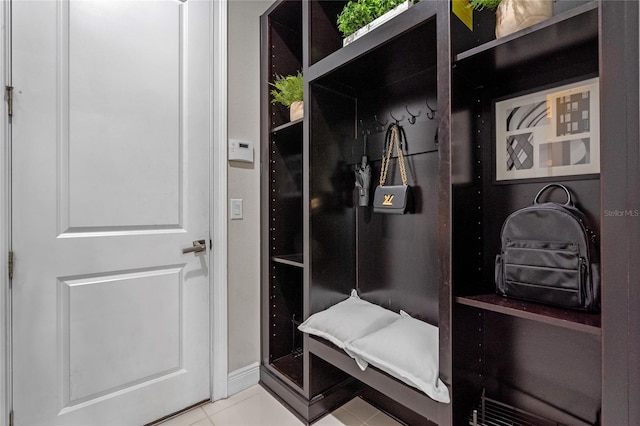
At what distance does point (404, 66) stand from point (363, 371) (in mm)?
1387

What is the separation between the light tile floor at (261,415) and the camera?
1548 mm

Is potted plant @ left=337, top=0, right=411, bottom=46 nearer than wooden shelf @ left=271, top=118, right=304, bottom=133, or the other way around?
potted plant @ left=337, top=0, right=411, bottom=46

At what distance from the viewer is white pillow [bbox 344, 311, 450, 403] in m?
1.05

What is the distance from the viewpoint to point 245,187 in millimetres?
1866

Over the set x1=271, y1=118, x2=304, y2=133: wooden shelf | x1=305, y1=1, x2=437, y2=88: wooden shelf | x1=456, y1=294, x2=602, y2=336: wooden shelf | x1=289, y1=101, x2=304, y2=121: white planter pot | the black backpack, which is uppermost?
x1=305, y1=1, x2=437, y2=88: wooden shelf

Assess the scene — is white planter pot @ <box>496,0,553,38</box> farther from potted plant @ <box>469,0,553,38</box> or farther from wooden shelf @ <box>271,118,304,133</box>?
wooden shelf @ <box>271,118,304,133</box>

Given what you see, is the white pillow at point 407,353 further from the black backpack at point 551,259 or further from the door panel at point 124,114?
the door panel at point 124,114

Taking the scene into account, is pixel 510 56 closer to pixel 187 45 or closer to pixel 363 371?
pixel 363 371

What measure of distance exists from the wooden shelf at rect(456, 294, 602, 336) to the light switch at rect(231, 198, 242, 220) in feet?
4.16

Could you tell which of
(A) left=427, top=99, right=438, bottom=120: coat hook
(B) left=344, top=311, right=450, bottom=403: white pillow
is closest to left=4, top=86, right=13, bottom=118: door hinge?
(B) left=344, top=311, right=450, bottom=403: white pillow

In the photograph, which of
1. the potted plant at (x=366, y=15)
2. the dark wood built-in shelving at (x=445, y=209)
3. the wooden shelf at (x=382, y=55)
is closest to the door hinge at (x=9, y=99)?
the dark wood built-in shelving at (x=445, y=209)

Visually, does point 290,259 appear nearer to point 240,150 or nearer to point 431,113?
point 240,150

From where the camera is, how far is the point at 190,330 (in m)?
1.67

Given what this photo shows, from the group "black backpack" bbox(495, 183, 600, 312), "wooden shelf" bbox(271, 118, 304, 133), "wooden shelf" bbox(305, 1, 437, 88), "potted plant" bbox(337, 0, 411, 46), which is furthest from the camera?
"wooden shelf" bbox(271, 118, 304, 133)
